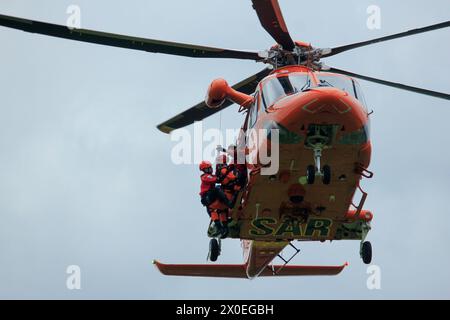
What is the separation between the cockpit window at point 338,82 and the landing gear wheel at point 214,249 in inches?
168

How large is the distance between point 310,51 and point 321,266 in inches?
256

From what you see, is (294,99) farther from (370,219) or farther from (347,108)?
(370,219)

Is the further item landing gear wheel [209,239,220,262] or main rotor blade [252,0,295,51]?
landing gear wheel [209,239,220,262]

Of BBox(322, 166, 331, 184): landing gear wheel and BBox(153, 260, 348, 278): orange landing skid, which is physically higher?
BBox(322, 166, 331, 184): landing gear wheel

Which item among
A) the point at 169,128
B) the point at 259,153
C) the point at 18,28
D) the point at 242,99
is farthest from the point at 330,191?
the point at 18,28

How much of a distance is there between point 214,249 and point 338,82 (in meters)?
4.51

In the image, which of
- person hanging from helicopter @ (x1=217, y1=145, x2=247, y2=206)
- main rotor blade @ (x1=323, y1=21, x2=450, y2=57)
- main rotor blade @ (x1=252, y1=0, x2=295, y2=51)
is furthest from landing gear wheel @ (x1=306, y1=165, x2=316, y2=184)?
main rotor blade @ (x1=323, y1=21, x2=450, y2=57)

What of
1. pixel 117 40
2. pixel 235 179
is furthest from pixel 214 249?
pixel 117 40

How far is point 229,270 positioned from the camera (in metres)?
21.9

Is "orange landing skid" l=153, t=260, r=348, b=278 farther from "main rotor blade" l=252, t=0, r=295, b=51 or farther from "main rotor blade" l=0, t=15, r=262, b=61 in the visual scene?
"main rotor blade" l=252, t=0, r=295, b=51

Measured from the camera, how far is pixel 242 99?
1844 cm

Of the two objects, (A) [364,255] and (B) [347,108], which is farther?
(A) [364,255]

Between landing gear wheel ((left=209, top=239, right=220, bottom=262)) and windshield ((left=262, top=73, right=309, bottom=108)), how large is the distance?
11.2 feet

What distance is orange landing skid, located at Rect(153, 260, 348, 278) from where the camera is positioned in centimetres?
2084
